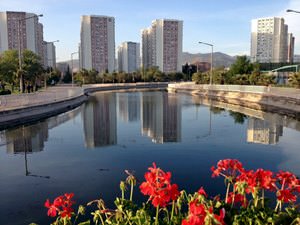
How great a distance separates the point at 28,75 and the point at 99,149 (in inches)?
1383

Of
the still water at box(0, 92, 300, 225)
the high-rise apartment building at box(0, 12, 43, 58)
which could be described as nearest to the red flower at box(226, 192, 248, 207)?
the still water at box(0, 92, 300, 225)

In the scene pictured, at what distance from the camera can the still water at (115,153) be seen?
915 centimetres

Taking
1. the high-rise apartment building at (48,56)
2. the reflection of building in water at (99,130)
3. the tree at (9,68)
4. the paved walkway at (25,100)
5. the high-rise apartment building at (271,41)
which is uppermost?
the high-rise apartment building at (271,41)

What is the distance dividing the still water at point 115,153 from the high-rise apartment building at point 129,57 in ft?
492

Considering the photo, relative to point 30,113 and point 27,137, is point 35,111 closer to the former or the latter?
point 30,113

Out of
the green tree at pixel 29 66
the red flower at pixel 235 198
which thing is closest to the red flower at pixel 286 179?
the red flower at pixel 235 198

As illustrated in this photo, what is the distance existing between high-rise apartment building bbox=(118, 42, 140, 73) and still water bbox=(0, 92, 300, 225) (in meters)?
150

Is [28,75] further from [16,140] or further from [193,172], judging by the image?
[193,172]

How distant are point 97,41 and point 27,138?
114m

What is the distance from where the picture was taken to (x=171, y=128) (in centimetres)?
2167

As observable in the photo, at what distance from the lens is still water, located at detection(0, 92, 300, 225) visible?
9148 millimetres

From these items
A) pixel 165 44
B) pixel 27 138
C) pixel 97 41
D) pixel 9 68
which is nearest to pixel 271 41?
pixel 165 44

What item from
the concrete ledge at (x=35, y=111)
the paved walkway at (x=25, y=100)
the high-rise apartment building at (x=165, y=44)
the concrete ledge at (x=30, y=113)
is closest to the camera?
the concrete ledge at (x=30, y=113)

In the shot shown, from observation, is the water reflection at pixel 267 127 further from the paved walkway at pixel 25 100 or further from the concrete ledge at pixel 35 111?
the paved walkway at pixel 25 100
